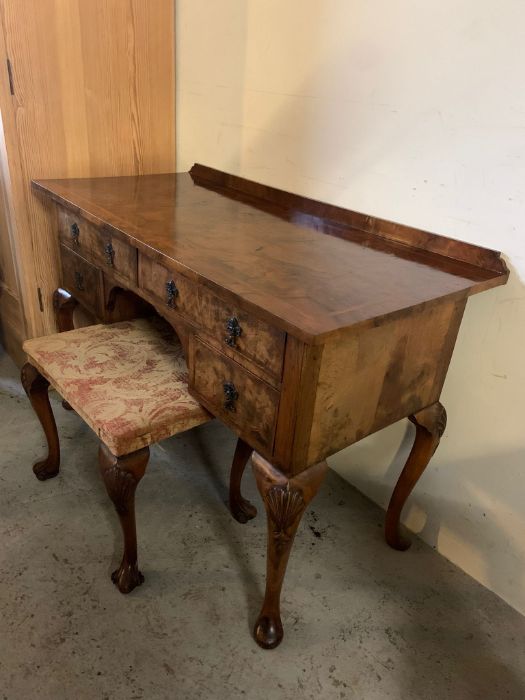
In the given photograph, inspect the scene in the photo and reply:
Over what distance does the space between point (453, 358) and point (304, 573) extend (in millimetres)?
660

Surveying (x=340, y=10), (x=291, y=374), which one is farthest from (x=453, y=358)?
(x=340, y=10)

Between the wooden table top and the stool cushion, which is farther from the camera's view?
the stool cushion

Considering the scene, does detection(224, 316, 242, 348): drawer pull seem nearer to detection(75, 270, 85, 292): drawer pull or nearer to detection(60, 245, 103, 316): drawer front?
detection(60, 245, 103, 316): drawer front

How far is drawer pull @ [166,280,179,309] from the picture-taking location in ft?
3.76

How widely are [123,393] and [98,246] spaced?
42 centimetres

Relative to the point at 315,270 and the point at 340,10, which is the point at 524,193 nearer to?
the point at 315,270

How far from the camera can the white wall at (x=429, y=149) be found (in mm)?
1130

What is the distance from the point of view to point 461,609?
1354mm

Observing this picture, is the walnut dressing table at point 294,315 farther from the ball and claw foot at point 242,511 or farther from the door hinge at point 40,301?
the door hinge at point 40,301

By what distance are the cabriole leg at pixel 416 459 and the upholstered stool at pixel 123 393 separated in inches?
16.4

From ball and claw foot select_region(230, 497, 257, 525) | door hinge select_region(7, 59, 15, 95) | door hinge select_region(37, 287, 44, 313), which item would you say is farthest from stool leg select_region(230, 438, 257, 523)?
door hinge select_region(7, 59, 15, 95)

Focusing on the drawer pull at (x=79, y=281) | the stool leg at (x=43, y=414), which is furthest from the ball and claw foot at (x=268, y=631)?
the drawer pull at (x=79, y=281)

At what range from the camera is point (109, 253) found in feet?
4.48

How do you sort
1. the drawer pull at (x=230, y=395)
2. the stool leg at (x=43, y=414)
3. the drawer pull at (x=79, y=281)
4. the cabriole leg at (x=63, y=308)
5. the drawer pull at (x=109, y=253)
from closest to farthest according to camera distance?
the drawer pull at (x=230, y=395) → the drawer pull at (x=109, y=253) → the stool leg at (x=43, y=414) → the drawer pull at (x=79, y=281) → the cabriole leg at (x=63, y=308)
